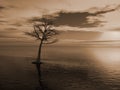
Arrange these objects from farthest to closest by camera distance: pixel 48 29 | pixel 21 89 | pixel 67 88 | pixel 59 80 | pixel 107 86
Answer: pixel 48 29, pixel 59 80, pixel 107 86, pixel 67 88, pixel 21 89

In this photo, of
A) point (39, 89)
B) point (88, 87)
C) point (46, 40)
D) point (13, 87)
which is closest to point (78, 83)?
point (88, 87)

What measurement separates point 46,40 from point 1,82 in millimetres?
33140

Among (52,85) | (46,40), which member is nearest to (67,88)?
(52,85)

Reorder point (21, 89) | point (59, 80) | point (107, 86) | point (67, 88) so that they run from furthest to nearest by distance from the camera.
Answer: point (59, 80)
point (107, 86)
point (67, 88)
point (21, 89)

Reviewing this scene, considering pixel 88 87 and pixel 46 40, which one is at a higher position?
pixel 46 40

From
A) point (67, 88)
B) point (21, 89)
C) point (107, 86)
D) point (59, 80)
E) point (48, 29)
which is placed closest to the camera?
point (21, 89)

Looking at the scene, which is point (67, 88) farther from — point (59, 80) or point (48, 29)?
point (48, 29)

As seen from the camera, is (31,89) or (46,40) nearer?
(31,89)

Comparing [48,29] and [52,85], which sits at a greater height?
[48,29]

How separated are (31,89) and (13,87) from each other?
286cm

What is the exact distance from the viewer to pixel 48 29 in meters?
75.6

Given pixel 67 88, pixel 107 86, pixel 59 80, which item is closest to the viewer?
pixel 67 88

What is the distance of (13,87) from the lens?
39.7m

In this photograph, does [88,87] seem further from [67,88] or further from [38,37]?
[38,37]
